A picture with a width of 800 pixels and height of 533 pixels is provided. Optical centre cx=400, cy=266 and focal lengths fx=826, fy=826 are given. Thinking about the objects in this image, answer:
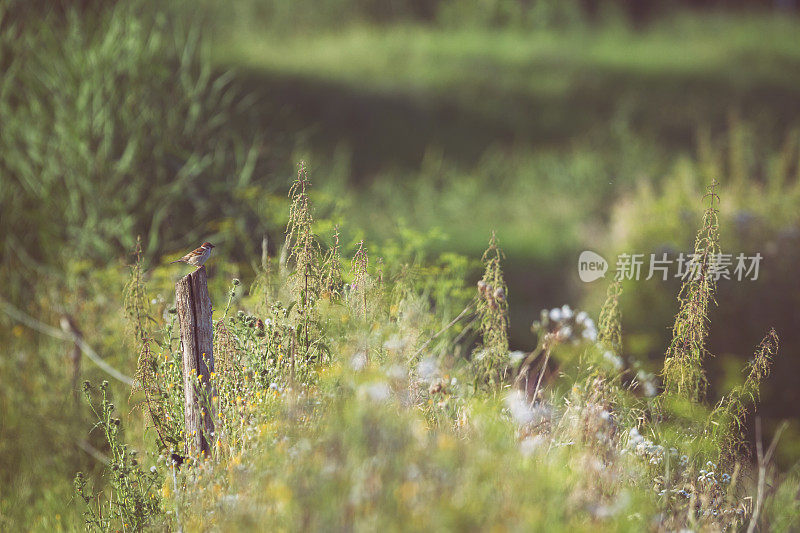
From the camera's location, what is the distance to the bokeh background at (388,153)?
19.4 feet

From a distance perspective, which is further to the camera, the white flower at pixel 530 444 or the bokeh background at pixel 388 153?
the bokeh background at pixel 388 153

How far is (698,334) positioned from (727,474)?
59 centimetres

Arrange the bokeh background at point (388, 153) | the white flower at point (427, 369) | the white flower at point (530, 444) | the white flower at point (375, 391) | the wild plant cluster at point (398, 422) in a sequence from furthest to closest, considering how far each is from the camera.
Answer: the bokeh background at point (388, 153), the white flower at point (427, 369), the white flower at point (530, 444), the white flower at point (375, 391), the wild plant cluster at point (398, 422)

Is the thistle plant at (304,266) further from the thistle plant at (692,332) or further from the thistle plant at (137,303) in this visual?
the thistle plant at (692,332)

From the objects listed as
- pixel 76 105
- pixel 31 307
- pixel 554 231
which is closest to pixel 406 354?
pixel 31 307

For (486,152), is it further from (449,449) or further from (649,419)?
A: (449,449)

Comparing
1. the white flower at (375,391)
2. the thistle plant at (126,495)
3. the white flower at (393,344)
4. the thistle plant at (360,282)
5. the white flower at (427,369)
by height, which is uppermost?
the thistle plant at (360,282)

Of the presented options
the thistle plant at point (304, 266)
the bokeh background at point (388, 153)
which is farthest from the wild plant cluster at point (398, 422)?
the bokeh background at point (388, 153)

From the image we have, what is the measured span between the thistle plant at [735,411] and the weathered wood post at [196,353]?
1.98 m

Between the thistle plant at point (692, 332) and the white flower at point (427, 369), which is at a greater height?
the thistle plant at point (692, 332)

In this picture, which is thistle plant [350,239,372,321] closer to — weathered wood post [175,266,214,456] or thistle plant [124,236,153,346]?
weathered wood post [175,266,214,456]

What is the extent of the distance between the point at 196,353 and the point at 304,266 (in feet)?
1.84

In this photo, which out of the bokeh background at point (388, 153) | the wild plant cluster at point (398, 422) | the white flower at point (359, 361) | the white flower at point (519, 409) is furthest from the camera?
the bokeh background at point (388, 153)

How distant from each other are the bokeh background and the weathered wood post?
1.74 ft
